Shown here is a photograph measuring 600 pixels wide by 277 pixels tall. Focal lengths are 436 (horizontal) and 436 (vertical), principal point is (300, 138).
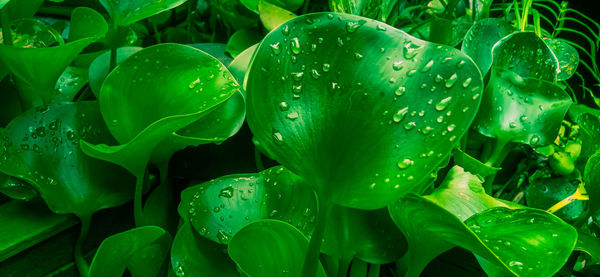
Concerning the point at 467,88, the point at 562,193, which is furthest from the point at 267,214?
the point at 562,193

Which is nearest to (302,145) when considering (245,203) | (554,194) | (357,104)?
(357,104)

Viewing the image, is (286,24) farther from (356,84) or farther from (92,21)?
(92,21)

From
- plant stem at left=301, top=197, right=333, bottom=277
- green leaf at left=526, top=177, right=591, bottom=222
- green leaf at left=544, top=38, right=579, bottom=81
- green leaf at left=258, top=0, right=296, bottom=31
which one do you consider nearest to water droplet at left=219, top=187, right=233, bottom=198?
plant stem at left=301, top=197, right=333, bottom=277

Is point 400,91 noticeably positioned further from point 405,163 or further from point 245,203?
point 245,203

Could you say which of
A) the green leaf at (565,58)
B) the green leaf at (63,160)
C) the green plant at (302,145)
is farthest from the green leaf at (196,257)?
the green leaf at (565,58)

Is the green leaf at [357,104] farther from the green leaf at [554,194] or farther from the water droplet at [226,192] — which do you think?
the green leaf at [554,194]

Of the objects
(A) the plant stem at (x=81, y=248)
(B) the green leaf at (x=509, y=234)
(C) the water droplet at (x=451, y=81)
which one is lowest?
(A) the plant stem at (x=81, y=248)

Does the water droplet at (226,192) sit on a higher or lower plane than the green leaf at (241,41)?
lower
